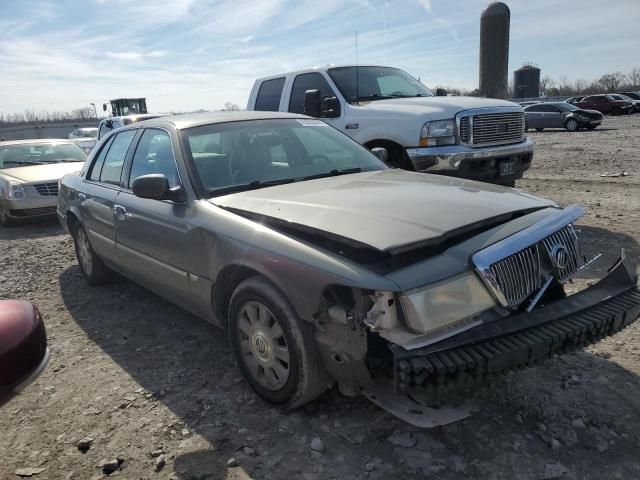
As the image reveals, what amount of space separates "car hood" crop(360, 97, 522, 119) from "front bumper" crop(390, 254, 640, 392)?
3489 mm

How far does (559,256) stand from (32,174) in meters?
9.02

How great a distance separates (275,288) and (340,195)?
734 millimetres

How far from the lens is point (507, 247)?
8.34 feet

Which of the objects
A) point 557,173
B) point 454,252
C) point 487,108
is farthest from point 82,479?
point 557,173

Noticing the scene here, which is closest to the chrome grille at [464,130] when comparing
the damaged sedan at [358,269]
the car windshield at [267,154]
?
the car windshield at [267,154]

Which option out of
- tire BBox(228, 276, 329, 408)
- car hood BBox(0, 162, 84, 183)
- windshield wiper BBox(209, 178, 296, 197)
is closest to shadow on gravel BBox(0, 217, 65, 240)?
car hood BBox(0, 162, 84, 183)

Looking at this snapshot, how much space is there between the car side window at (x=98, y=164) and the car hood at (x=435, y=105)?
10.4ft

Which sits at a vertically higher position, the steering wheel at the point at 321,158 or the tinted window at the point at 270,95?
the tinted window at the point at 270,95

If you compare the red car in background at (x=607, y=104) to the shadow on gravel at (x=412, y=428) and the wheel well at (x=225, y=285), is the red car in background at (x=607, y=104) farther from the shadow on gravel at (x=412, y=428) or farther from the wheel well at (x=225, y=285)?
the wheel well at (x=225, y=285)

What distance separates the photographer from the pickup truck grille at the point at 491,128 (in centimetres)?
601

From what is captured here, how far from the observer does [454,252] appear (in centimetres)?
249

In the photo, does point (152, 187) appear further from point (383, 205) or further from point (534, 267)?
point (534, 267)

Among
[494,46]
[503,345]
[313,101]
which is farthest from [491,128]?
[494,46]

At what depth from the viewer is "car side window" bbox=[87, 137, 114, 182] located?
16.5ft
